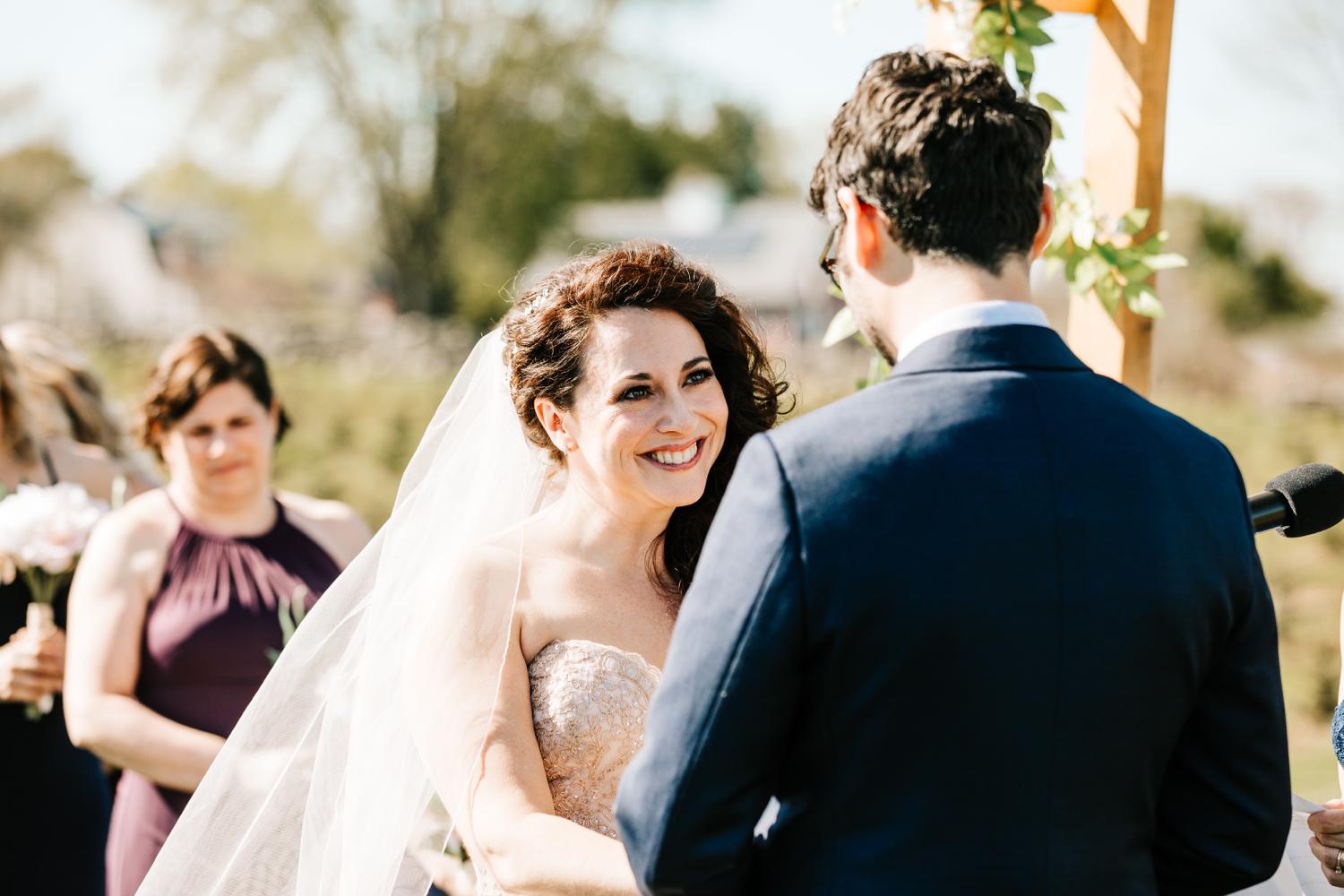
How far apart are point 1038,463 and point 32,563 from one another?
3303 millimetres

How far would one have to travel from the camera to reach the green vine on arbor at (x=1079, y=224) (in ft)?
9.58

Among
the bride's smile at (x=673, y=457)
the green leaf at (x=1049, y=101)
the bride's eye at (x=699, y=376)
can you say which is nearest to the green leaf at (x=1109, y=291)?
the green leaf at (x=1049, y=101)

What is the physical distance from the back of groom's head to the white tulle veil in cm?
119

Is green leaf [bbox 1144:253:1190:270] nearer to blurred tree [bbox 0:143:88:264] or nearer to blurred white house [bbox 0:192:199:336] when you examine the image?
blurred white house [bbox 0:192:199:336]

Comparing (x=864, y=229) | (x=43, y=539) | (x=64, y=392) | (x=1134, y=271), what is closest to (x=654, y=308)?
(x=864, y=229)

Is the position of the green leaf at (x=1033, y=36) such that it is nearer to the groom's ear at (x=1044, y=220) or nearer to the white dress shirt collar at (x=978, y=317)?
the groom's ear at (x=1044, y=220)

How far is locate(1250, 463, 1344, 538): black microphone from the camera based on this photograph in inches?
75.7

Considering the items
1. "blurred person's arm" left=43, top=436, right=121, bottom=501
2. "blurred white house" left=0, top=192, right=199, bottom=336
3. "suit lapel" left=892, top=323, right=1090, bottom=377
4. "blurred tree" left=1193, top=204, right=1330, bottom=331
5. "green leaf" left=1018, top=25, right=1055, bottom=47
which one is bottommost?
"suit lapel" left=892, top=323, right=1090, bottom=377

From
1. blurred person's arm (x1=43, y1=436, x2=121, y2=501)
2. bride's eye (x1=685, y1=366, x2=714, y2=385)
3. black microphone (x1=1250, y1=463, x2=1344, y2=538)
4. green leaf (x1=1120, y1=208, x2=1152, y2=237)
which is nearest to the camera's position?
black microphone (x1=1250, y1=463, x2=1344, y2=538)

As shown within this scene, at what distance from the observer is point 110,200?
1631 inches

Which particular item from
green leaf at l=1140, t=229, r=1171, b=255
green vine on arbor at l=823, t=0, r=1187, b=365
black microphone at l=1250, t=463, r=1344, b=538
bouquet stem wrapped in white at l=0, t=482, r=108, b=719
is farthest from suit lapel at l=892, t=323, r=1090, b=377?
bouquet stem wrapped in white at l=0, t=482, r=108, b=719

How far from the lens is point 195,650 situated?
12.0 feet

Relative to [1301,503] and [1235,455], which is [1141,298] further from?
[1235,455]

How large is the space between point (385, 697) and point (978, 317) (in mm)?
1528
